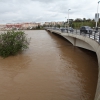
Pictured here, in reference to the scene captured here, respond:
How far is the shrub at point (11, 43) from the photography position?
770 inches

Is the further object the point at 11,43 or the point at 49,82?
the point at 11,43

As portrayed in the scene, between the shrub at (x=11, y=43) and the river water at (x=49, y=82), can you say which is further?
the shrub at (x=11, y=43)

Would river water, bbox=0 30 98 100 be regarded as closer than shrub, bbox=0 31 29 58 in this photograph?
Yes

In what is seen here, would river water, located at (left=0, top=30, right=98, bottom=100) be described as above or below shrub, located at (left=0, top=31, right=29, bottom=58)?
below

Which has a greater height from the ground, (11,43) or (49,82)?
(11,43)

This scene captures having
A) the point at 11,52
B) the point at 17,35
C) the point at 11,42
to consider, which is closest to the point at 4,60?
the point at 11,52

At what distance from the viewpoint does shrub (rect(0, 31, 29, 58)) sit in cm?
1955

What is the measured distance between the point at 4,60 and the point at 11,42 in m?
3.55

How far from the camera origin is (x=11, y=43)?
Result: 20.4m

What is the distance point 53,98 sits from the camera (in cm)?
844

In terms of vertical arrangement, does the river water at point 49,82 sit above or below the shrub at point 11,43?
below

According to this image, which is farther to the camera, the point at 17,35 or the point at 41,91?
the point at 17,35

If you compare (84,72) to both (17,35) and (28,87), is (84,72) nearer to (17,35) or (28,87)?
(28,87)

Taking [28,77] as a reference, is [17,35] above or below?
above
